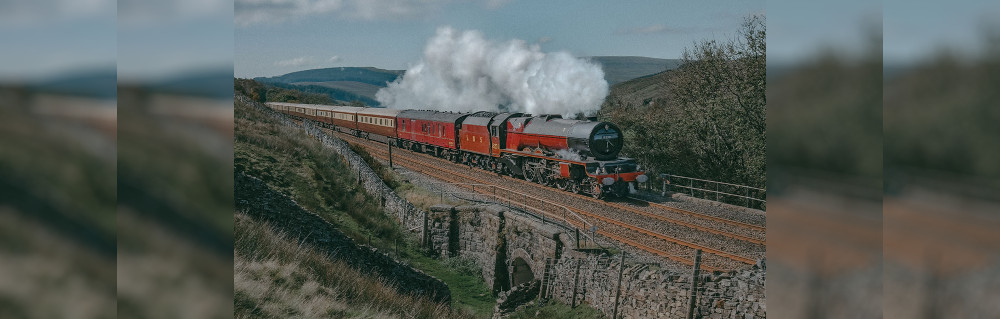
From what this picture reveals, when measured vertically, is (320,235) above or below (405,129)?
below

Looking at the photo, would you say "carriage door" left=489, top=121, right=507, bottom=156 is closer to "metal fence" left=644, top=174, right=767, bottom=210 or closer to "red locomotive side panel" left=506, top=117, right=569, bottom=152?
"red locomotive side panel" left=506, top=117, right=569, bottom=152

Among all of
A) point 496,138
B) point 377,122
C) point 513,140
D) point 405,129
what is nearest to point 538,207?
point 513,140

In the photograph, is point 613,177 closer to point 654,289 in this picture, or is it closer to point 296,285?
point 654,289

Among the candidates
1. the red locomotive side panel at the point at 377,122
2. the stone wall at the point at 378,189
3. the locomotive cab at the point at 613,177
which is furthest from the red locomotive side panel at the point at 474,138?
the stone wall at the point at 378,189

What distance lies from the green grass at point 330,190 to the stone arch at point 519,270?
0.50 m

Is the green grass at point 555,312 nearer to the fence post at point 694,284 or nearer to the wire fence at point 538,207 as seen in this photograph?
the wire fence at point 538,207

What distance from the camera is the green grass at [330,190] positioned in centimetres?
784

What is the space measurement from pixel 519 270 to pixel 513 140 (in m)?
3.07

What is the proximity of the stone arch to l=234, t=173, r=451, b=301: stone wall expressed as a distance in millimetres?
1683

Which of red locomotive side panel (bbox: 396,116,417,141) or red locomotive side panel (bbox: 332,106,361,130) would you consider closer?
red locomotive side panel (bbox: 332,106,361,130)

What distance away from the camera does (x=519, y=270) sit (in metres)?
9.23

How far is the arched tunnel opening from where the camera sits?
9.19 metres

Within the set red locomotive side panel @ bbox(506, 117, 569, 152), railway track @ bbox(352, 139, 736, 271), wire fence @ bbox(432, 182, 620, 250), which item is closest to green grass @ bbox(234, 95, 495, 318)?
railway track @ bbox(352, 139, 736, 271)

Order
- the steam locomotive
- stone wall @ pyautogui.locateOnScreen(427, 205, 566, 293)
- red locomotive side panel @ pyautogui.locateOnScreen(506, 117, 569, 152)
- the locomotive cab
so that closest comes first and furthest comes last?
1. stone wall @ pyautogui.locateOnScreen(427, 205, 566, 293)
2. the locomotive cab
3. the steam locomotive
4. red locomotive side panel @ pyautogui.locateOnScreen(506, 117, 569, 152)
